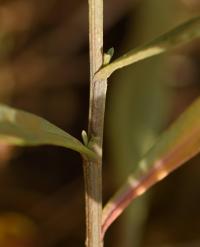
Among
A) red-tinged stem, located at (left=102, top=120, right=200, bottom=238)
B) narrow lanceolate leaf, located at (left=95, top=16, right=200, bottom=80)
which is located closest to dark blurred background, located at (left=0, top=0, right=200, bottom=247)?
red-tinged stem, located at (left=102, top=120, right=200, bottom=238)

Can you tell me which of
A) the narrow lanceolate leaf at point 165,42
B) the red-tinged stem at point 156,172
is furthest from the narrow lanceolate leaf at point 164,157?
the narrow lanceolate leaf at point 165,42

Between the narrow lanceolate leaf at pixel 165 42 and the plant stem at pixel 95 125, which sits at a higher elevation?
the narrow lanceolate leaf at pixel 165 42

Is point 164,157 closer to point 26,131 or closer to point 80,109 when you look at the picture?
point 26,131

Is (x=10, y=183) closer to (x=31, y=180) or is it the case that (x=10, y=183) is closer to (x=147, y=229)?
(x=31, y=180)

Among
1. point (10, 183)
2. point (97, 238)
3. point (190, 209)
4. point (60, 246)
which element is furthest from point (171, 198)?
point (97, 238)

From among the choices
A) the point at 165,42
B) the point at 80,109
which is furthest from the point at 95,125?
the point at 80,109

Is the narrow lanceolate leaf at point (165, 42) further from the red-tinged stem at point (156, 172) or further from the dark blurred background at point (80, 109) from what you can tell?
the dark blurred background at point (80, 109)

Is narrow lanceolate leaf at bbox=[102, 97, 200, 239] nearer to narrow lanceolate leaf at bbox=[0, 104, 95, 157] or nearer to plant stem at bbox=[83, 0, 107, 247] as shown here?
plant stem at bbox=[83, 0, 107, 247]
